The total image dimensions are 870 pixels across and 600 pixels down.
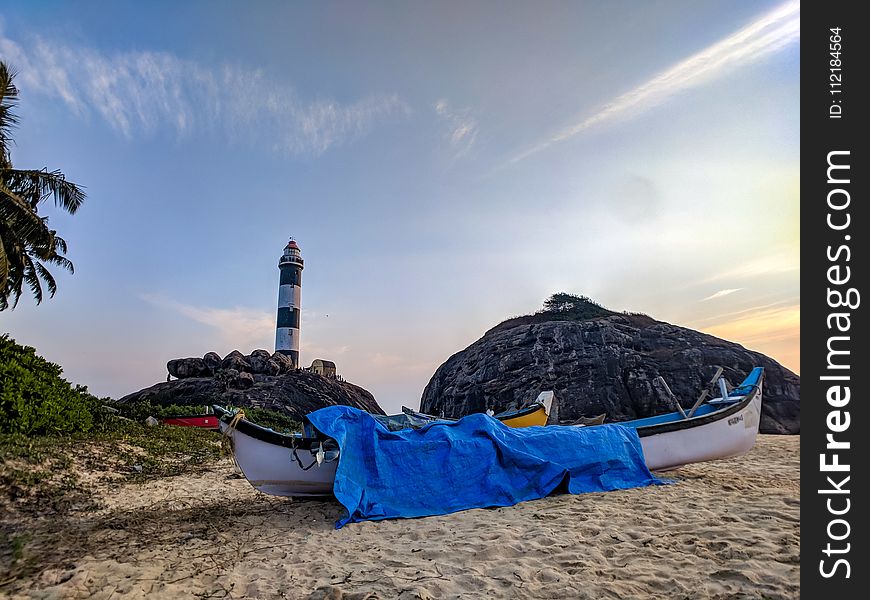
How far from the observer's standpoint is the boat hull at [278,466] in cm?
642

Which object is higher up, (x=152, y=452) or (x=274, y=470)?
(x=274, y=470)

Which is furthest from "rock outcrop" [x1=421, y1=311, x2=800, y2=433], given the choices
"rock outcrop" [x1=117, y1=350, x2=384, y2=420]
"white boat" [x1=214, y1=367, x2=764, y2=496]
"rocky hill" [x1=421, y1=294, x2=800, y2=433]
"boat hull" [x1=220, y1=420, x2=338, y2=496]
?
"boat hull" [x1=220, y1=420, x2=338, y2=496]

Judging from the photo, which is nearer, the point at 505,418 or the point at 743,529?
the point at 743,529

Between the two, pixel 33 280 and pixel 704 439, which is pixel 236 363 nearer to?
pixel 33 280

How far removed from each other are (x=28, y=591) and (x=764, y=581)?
5778 millimetres

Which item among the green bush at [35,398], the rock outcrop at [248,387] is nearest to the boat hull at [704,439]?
the green bush at [35,398]

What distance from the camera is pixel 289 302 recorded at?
36781 millimetres

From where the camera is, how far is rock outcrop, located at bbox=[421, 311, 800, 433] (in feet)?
65.1

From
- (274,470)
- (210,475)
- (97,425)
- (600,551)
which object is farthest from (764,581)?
(97,425)

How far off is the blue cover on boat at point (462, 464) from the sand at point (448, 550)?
334mm

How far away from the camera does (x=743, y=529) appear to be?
4508 mm

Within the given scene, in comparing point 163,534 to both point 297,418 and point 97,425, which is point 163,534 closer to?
point 97,425

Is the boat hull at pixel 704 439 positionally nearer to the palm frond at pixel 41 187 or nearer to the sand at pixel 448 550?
the sand at pixel 448 550

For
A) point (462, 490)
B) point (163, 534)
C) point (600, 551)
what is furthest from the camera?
point (462, 490)
